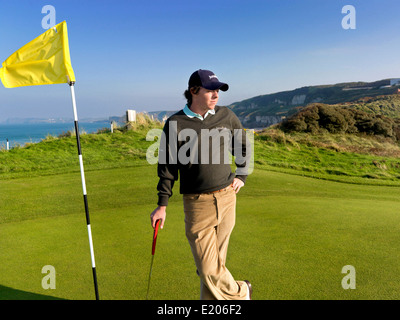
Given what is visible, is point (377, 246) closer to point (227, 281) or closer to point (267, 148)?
point (227, 281)

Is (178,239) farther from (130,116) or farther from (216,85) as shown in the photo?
(130,116)

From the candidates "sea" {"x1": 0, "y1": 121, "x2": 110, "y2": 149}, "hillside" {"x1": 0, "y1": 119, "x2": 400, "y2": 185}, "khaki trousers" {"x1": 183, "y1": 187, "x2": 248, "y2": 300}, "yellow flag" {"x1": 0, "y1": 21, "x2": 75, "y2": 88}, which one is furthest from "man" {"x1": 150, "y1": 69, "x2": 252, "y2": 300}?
"sea" {"x1": 0, "y1": 121, "x2": 110, "y2": 149}

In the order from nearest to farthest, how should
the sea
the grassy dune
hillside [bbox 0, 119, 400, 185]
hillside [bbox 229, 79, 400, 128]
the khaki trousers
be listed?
the khaki trousers
the grassy dune
hillside [bbox 0, 119, 400, 185]
the sea
hillside [bbox 229, 79, 400, 128]

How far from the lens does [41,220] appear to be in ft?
16.1

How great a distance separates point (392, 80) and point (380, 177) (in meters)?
76.0

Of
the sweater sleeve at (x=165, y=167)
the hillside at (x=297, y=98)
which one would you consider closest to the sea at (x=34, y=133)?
the sweater sleeve at (x=165, y=167)

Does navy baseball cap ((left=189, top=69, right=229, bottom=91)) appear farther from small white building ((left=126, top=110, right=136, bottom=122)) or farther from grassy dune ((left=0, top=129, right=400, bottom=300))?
small white building ((left=126, top=110, right=136, bottom=122))

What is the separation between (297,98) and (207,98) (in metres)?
112

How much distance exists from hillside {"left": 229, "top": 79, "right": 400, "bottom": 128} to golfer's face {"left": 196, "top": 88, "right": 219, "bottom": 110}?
6272 cm

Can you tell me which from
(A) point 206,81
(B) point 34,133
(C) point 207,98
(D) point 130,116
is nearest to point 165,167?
(C) point 207,98

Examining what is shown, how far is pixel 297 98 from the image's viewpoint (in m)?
107

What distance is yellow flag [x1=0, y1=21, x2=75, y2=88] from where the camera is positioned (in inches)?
112

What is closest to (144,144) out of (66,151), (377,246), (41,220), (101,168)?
(66,151)

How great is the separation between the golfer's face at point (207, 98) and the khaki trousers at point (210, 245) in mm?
712
